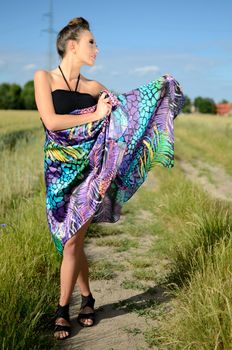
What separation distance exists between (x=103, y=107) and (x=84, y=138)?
234mm

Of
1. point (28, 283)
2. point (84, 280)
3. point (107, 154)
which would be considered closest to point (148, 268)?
point (84, 280)

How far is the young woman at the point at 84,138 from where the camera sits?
116 inches

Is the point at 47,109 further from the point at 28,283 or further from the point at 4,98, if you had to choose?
the point at 4,98

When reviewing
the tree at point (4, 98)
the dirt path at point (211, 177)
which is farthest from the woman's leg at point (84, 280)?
the tree at point (4, 98)

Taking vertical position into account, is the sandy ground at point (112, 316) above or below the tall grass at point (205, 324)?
below

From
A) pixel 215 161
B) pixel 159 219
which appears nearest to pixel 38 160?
pixel 159 219

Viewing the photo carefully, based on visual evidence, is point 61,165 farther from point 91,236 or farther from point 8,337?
point 91,236

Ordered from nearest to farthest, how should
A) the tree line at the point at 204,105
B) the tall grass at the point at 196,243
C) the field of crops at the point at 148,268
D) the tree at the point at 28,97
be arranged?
the field of crops at the point at 148,268 → the tall grass at the point at 196,243 → the tree at the point at 28,97 → the tree line at the point at 204,105

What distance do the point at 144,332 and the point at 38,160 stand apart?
27.1 feet

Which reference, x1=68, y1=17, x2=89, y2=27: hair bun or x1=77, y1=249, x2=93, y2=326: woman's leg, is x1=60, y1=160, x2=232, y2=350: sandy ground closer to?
x1=77, y1=249, x2=93, y2=326: woman's leg

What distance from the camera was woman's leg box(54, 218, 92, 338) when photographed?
3.04 meters

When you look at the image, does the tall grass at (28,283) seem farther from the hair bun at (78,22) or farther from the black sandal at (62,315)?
the hair bun at (78,22)

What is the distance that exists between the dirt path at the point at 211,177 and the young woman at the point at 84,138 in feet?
17.2

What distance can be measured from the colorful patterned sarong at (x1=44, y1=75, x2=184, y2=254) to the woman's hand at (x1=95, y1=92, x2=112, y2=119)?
0.17 ft
